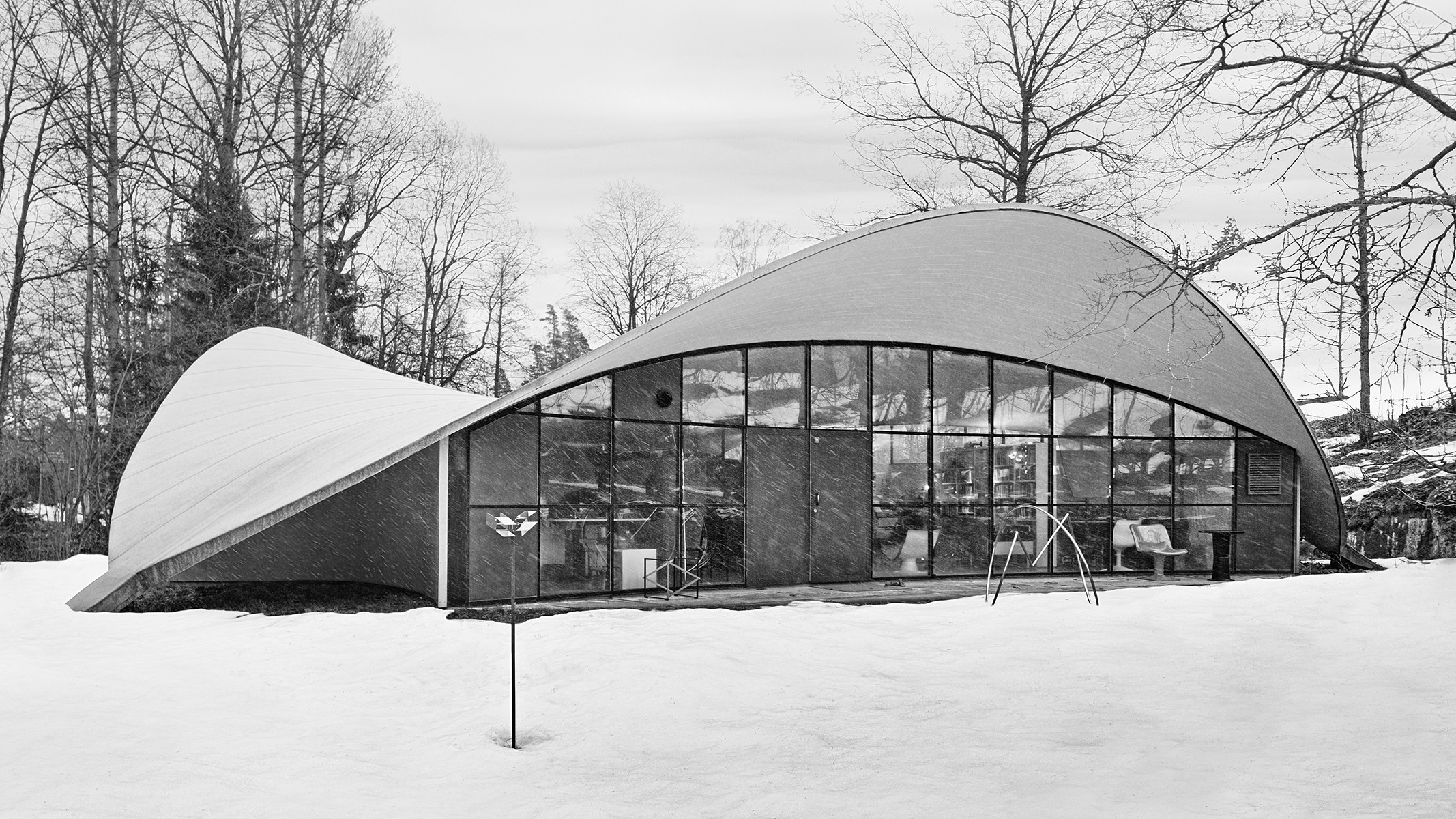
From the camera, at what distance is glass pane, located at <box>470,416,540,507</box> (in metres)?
10.7

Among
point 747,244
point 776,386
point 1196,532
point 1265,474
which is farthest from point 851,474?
point 747,244

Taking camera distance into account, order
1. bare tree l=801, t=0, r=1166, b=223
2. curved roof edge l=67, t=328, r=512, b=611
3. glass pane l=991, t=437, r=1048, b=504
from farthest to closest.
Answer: bare tree l=801, t=0, r=1166, b=223 → glass pane l=991, t=437, r=1048, b=504 → curved roof edge l=67, t=328, r=512, b=611

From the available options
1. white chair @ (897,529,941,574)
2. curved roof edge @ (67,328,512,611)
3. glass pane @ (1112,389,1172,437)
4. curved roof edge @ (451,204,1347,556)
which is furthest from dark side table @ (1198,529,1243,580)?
curved roof edge @ (67,328,512,611)

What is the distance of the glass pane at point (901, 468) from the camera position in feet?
42.7

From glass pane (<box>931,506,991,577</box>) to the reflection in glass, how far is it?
1074 mm

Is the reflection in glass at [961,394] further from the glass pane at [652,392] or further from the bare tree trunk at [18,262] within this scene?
the bare tree trunk at [18,262]

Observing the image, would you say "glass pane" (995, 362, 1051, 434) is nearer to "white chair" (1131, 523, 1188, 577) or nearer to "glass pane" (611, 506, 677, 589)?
"white chair" (1131, 523, 1188, 577)

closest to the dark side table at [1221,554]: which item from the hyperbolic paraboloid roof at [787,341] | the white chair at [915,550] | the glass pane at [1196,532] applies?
the glass pane at [1196,532]

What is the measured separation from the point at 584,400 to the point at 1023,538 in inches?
246

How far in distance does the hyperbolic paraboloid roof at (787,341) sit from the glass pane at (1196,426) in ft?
0.75

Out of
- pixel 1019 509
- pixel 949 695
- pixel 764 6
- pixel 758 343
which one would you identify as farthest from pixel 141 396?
pixel 949 695

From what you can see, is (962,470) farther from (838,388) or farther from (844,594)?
(844,594)

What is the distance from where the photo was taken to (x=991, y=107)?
21531 millimetres

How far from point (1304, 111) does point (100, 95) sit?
1857 cm
